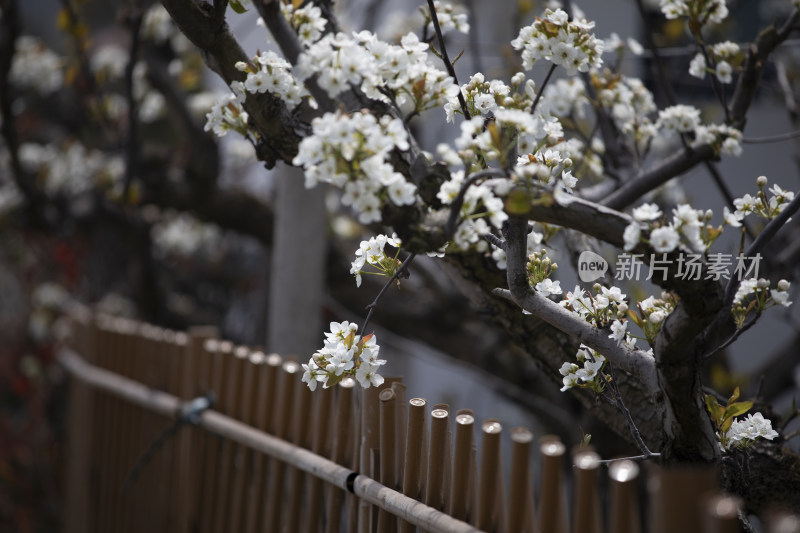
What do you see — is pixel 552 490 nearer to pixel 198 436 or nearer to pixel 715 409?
pixel 715 409

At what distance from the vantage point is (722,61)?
5.59 ft

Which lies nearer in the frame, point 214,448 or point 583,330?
point 583,330

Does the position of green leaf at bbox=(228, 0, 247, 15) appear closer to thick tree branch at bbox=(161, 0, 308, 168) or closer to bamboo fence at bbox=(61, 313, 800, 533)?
thick tree branch at bbox=(161, 0, 308, 168)

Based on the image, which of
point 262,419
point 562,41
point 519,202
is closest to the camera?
point 519,202

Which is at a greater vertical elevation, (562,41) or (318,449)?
(562,41)

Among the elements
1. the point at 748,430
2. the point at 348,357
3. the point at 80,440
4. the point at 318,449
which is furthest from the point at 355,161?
the point at 80,440

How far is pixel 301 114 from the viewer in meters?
1.55

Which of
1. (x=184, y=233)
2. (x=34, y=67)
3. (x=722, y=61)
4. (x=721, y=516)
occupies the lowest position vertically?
(x=721, y=516)

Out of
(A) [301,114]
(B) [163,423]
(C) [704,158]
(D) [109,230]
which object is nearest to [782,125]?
(C) [704,158]

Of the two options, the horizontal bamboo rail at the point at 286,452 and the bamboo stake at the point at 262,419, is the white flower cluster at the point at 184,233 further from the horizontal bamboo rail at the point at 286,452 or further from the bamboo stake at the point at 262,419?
the bamboo stake at the point at 262,419

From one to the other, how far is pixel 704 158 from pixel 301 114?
93 cm

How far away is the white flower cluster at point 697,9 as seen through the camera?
1560mm

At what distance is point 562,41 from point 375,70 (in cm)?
40

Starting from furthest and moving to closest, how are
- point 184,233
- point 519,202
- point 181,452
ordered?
point 184,233 → point 181,452 → point 519,202
